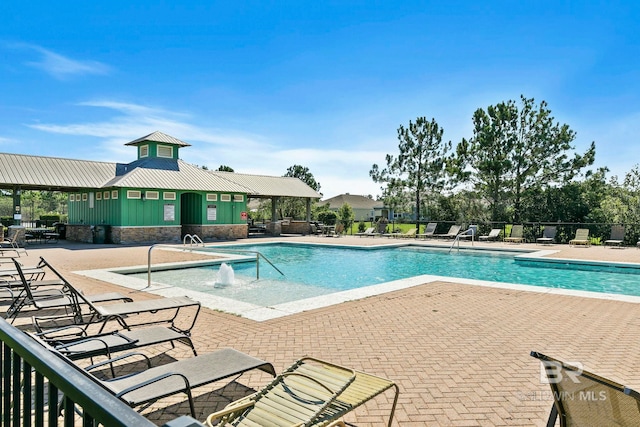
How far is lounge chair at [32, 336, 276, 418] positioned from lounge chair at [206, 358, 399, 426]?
1.33ft

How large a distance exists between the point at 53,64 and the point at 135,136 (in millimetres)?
10509

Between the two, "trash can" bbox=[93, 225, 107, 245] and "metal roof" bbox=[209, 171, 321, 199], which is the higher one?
"metal roof" bbox=[209, 171, 321, 199]

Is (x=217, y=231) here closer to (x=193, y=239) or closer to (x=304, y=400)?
(x=193, y=239)

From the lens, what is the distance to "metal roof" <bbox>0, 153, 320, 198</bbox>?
64.1ft

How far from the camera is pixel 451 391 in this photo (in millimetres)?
3773

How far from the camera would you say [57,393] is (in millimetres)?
1413

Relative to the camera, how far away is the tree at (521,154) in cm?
2691

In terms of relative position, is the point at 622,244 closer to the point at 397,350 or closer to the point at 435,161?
the point at 435,161

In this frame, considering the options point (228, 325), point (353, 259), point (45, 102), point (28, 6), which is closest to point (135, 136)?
point (45, 102)

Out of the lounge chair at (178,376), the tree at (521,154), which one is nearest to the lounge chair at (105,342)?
the lounge chair at (178,376)

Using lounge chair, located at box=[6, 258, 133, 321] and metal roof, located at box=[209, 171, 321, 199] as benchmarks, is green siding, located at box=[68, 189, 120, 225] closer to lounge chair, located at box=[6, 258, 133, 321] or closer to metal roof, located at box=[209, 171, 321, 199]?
metal roof, located at box=[209, 171, 321, 199]

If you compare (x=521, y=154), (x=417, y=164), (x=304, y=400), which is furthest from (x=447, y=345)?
(x=417, y=164)

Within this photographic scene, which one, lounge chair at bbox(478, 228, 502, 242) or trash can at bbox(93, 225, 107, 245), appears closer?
trash can at bbox(93, 225, 107, 245)

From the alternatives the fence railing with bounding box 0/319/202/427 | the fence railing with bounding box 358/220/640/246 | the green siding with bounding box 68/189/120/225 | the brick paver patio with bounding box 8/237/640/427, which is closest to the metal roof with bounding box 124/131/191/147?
the green siding with bounding box 68/189/120/225
